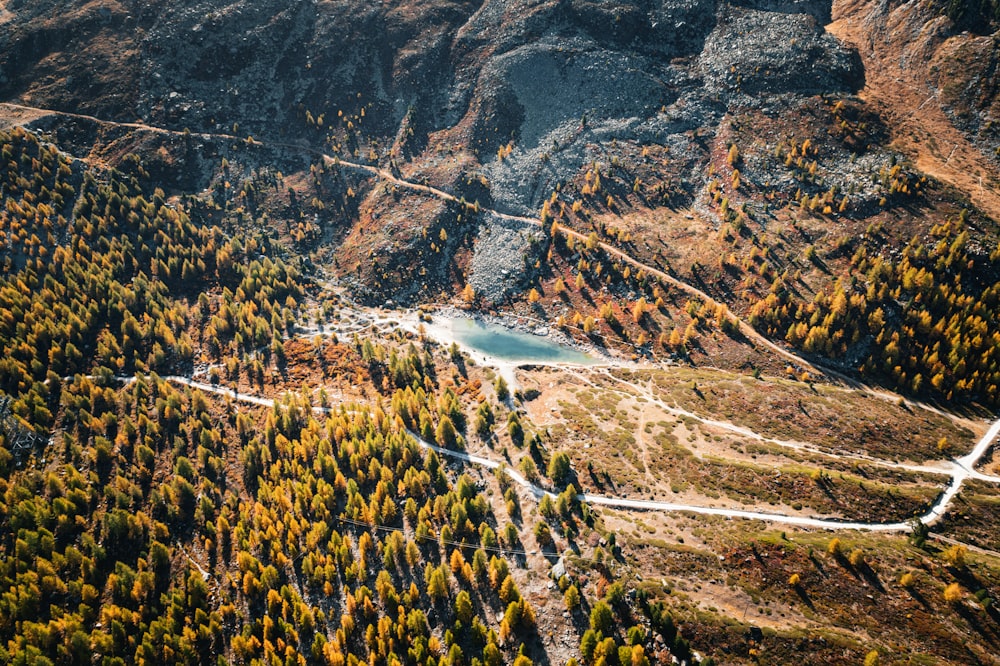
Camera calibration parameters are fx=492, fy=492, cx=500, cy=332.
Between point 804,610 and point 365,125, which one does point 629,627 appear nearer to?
point 804,610

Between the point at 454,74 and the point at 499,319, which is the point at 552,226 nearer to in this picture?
the point at 499,319

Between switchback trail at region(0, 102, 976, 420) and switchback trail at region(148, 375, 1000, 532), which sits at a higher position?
switchback trail at region(0, 102, 976, 420)

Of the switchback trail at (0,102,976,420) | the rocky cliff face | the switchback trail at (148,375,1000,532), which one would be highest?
the rocky cliff face

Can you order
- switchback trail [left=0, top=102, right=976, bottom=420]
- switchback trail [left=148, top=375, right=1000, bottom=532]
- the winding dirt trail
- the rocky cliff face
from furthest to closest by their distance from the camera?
the rocky cliff face → switchback trail [left=0, top=102, right=976, bottom=420] → the winding dirt trail → switchback trail [left=148, top=375, right=1000, bottom=532]

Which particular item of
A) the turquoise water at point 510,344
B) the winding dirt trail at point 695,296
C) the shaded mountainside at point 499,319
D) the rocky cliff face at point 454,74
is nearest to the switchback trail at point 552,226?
the winding dirt trail at point 695,296

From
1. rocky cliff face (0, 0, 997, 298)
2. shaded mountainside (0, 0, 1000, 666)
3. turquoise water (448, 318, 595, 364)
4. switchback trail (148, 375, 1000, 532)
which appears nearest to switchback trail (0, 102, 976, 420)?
shaded mountainside (0, 0, 1000, 666)

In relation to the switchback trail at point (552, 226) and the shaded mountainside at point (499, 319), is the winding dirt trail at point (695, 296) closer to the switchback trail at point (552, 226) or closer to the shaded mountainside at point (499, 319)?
the switchback trail at point (552, 226)

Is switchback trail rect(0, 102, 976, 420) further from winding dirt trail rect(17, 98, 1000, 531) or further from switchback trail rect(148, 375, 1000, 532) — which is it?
switchback trail rect(148, 375, 1000, 532)

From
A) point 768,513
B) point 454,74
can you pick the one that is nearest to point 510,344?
point 768,513

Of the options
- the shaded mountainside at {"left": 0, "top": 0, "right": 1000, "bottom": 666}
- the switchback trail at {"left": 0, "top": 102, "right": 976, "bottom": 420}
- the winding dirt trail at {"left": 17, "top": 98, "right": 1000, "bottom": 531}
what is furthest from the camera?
the switchback trail at {"left": 0, "top": 102, "right": 976, "bottom": 420}
